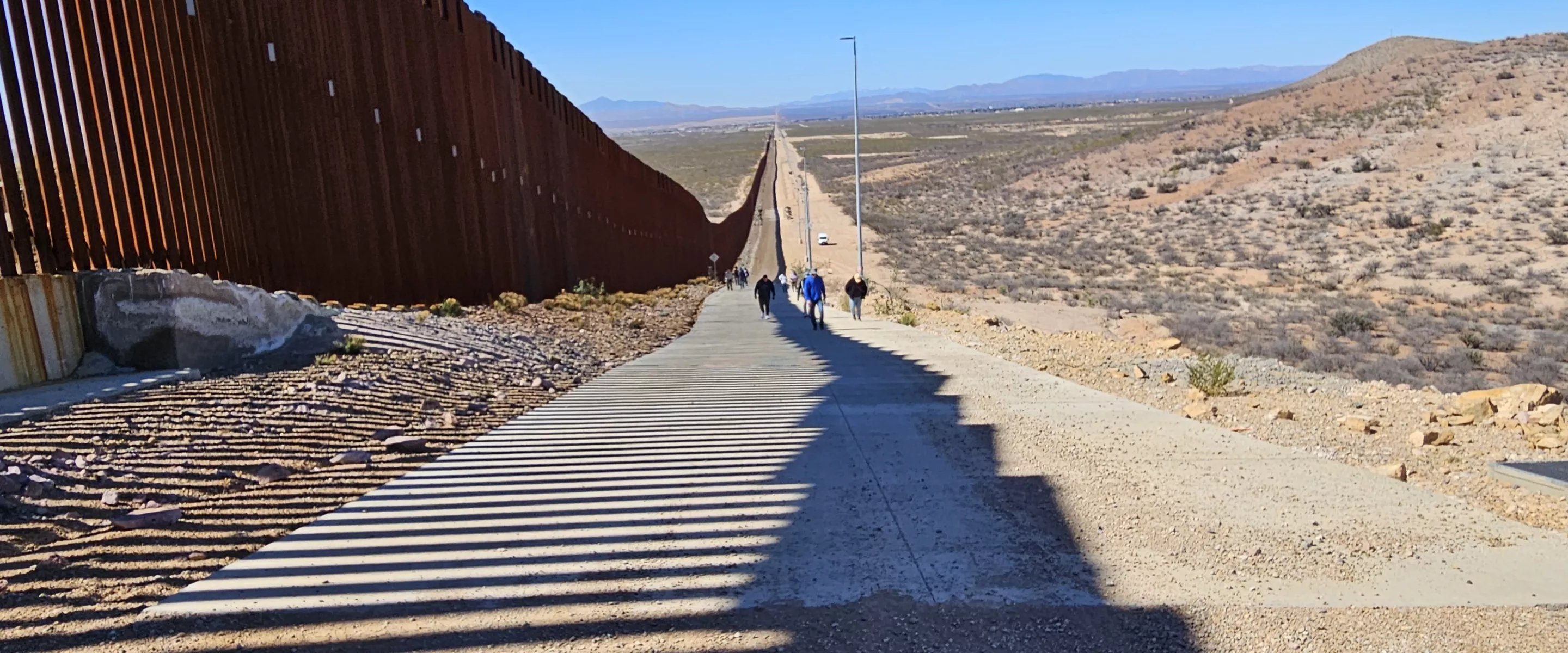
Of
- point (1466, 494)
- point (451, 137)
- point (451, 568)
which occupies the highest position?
point (451, 137)

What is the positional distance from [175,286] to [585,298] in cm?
1272

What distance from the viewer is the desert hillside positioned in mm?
21969

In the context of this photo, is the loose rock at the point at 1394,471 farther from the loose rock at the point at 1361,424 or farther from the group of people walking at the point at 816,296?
the group of people walking at the point at 816,296

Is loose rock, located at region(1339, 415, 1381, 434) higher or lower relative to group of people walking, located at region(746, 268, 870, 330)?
higher

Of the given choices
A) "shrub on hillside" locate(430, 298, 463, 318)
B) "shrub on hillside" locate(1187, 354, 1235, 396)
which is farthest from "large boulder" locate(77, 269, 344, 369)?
"shrub on hillside" locate(1187, 354, 1235, 396)

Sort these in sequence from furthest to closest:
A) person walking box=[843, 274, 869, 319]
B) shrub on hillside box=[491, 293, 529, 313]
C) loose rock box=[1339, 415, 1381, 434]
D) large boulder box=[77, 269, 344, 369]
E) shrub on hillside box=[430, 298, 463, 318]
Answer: person walking box=[843, 274, 869, 319]
shrub on hillside box=[491, 293, 529, 313]
shrub on hillside box=[430, 298, 463, 318]
loose rock box=[1339, 415, 1381, 434]
large boulder box=[77, 269, 344, 369]

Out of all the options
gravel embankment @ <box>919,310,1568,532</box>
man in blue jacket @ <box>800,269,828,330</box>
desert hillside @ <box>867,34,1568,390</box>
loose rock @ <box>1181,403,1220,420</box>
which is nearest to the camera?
gravel embankment @ <box>919,310,1568,532</box>

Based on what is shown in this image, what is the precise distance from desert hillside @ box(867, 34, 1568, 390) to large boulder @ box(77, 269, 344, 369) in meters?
15.8

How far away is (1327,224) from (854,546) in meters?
41.5

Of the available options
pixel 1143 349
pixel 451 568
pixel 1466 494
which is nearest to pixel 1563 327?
pixel 1143 349

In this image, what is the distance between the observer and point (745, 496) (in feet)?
17.7

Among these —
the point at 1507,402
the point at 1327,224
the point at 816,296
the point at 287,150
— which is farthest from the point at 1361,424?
the point at 1327,224

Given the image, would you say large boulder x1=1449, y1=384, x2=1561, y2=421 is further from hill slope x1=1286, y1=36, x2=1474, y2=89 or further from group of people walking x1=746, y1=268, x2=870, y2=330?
hill slope x1=1286, y1=36, x2=1474, y2=89

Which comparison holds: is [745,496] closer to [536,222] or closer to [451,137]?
[451,137]
